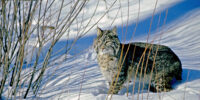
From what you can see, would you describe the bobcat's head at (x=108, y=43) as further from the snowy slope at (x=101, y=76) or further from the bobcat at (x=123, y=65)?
the snowy slope at (x=101, y=76)

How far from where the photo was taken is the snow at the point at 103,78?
207 cm

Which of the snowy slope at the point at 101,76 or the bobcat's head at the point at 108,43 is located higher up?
the bobcat's head at the point at 108,43

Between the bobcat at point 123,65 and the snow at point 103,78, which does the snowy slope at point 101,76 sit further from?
the bobcat at point 123,65

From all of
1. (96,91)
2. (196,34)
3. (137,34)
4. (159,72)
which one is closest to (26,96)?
(96,91)

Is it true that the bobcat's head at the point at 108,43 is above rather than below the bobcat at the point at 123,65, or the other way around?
above

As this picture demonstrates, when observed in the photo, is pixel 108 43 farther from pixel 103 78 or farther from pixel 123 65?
pixel 103 78

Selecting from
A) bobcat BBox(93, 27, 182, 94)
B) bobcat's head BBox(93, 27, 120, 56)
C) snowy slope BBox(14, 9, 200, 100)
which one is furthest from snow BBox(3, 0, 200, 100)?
bobcat's head BBox(93, 27, 120, 56)

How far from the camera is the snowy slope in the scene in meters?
2.06

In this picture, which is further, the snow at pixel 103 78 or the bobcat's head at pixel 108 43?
the bobcat's head at pixel 108 43

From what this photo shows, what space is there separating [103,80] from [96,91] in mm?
373

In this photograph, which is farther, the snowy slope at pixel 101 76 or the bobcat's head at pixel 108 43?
the bobcat's head at pixel 108 43

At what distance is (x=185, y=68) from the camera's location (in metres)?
2.93

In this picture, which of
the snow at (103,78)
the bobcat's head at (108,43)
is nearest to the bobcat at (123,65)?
the bobcat's head at (108,43)

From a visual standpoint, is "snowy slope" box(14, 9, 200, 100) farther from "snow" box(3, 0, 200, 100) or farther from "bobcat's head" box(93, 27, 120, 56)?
"bobcat's head" box(93, 27, 120, 56)
